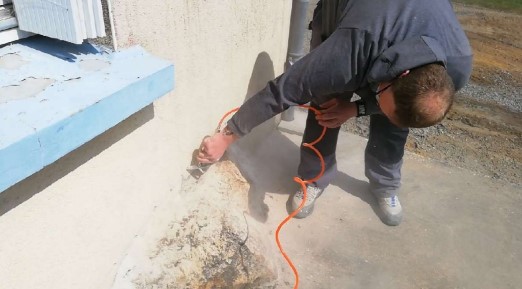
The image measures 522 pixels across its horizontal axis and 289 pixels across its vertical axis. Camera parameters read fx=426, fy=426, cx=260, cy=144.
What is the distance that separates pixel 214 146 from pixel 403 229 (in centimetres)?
133

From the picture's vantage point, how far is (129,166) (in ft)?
5.46

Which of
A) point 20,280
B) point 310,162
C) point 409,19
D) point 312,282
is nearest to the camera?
point 20,280

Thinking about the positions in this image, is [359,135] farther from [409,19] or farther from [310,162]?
[409,19]

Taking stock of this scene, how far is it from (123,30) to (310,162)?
59.3 inches

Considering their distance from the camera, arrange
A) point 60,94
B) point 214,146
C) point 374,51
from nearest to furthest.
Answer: point 60,94 < point 374,51 < point 214,146

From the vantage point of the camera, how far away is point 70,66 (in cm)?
131

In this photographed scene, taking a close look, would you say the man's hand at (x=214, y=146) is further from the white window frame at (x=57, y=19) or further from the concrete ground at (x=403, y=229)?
the white window frame at (x=57, y=19)

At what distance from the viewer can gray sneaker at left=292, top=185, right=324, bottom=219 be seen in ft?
8.59

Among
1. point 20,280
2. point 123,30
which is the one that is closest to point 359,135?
point 123,30

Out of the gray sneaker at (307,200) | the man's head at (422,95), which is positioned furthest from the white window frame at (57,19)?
the gray sneaker at (307,200)

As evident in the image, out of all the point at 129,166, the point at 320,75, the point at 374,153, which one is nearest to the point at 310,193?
the point at 374,153

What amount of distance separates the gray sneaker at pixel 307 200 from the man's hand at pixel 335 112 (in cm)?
53

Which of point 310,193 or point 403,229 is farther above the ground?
point 310,193

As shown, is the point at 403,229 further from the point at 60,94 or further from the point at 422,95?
the point at 60,94
